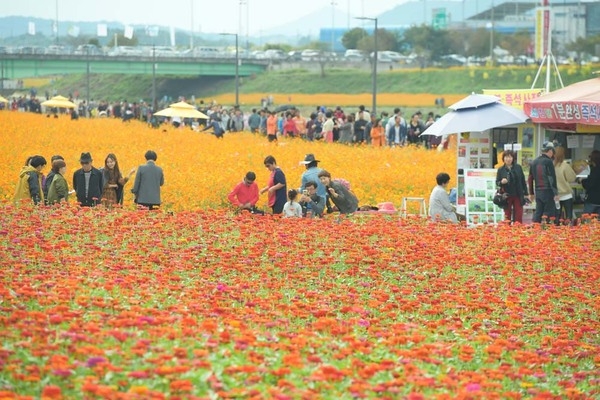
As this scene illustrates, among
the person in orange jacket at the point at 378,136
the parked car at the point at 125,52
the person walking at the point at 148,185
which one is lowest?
the person walking at the point at 148,185

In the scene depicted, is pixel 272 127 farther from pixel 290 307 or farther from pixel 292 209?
pixel 290 307

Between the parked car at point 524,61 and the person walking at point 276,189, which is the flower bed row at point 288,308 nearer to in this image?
the person walking at point 276,189

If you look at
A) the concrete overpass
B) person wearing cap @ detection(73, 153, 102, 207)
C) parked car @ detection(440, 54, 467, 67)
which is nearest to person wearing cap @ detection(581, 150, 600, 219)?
person wearing cap @ detection(73, 153, 102, 207)

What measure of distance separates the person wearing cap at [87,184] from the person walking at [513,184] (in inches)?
225

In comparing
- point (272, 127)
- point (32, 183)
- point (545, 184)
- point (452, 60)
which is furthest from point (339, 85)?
point (32, 183)

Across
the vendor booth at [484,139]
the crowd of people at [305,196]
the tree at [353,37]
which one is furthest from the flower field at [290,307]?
the tree at [353,37]

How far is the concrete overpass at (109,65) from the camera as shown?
306 feet

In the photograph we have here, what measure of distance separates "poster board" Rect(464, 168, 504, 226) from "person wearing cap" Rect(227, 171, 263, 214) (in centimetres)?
326

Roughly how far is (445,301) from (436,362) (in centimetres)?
312

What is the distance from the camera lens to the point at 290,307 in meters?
10.2

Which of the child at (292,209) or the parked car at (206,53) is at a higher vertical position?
the parked car at (206,53)

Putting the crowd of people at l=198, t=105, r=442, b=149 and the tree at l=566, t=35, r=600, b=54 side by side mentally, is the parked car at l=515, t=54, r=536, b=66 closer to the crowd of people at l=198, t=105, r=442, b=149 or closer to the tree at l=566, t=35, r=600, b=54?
the tree at l=566, t=35, r=600, b=54

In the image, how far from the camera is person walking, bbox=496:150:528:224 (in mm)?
19125

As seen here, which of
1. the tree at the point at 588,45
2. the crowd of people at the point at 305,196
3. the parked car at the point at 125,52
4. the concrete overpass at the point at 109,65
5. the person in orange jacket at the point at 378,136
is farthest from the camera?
the tree at the point at 588,45
